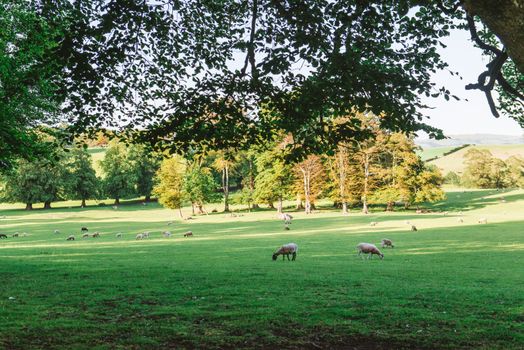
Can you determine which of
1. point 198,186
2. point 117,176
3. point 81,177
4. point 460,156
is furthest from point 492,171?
point 81,177

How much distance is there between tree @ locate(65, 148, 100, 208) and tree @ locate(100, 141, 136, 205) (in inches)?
124

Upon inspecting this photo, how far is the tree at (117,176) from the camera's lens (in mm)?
106812

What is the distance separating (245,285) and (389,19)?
9739 millimetres

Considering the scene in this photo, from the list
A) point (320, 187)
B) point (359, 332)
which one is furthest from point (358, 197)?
point (359, 332)

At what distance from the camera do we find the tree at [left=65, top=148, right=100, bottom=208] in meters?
103

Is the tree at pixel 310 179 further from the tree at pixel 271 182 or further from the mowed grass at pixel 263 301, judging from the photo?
the mowed grass at pixel 263 301

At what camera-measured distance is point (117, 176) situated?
10688cm

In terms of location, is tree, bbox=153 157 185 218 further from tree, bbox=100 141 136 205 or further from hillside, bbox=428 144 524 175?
hillside, bbox=428 144 524 175

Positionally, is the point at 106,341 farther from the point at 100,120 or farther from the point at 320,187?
the point at 320,187

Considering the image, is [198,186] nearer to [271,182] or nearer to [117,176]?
[271,182]

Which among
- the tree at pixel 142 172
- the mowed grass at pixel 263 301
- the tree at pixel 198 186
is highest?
the tree at pixel 142 172

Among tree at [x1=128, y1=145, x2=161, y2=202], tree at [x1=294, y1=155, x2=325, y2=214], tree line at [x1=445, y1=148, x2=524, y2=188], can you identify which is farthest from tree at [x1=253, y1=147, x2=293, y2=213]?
tree line at [x1=445, y1=148, x2=524, y2=188]

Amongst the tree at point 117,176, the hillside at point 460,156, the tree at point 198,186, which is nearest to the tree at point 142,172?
the tree at point 117,176

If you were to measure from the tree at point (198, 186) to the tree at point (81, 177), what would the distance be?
3931cm
